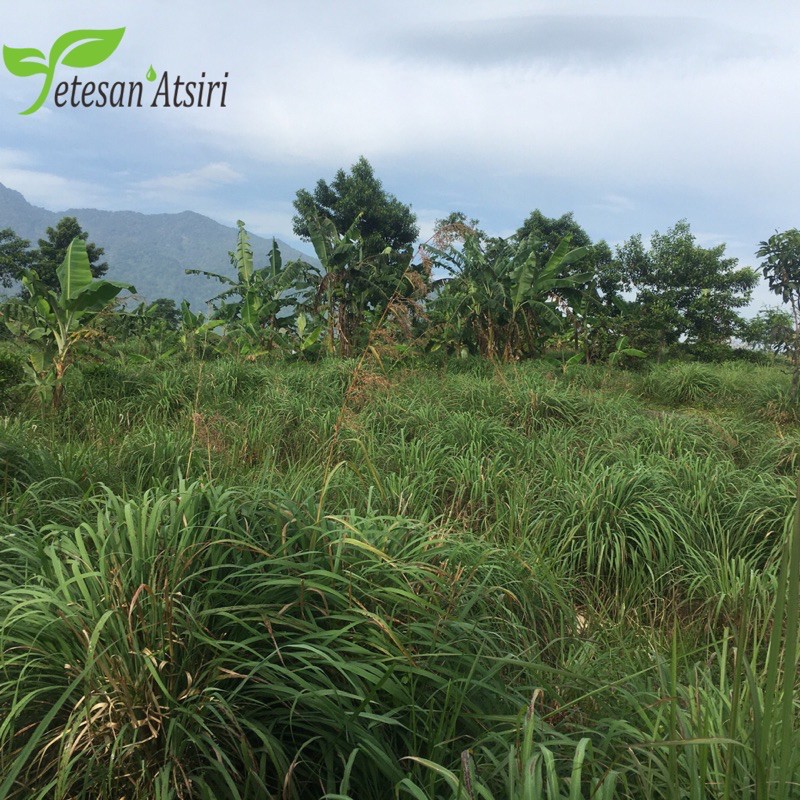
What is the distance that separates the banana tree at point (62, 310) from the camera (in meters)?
Answer: 6.91

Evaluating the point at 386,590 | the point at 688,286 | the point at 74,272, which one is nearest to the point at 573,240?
the point at 688,286

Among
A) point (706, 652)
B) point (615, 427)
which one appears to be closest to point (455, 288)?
point (615, 427)

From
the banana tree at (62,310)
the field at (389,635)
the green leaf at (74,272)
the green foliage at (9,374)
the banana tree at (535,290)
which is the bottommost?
the field at (389,635)

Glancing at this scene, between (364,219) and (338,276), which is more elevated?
(364,219)

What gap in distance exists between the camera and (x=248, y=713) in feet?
5.80

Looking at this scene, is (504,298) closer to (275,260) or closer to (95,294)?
(275,260)

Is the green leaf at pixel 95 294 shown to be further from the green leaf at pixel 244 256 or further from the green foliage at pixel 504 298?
the green leaf at pixel 244 256

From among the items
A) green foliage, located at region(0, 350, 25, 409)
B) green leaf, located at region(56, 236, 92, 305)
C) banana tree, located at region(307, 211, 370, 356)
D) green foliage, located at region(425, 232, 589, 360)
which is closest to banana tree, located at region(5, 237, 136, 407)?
green leaf, located at region(56, 236, 92, 305)

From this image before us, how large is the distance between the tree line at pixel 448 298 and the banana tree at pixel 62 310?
0.09 feet

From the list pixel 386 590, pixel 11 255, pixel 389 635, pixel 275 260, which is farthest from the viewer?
pixel 11 255

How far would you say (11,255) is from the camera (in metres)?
31.5

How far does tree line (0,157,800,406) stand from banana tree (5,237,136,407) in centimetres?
3

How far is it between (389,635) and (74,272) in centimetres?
707

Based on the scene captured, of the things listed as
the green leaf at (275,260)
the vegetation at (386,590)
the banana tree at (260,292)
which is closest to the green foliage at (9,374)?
the vegetation at (386,590)
